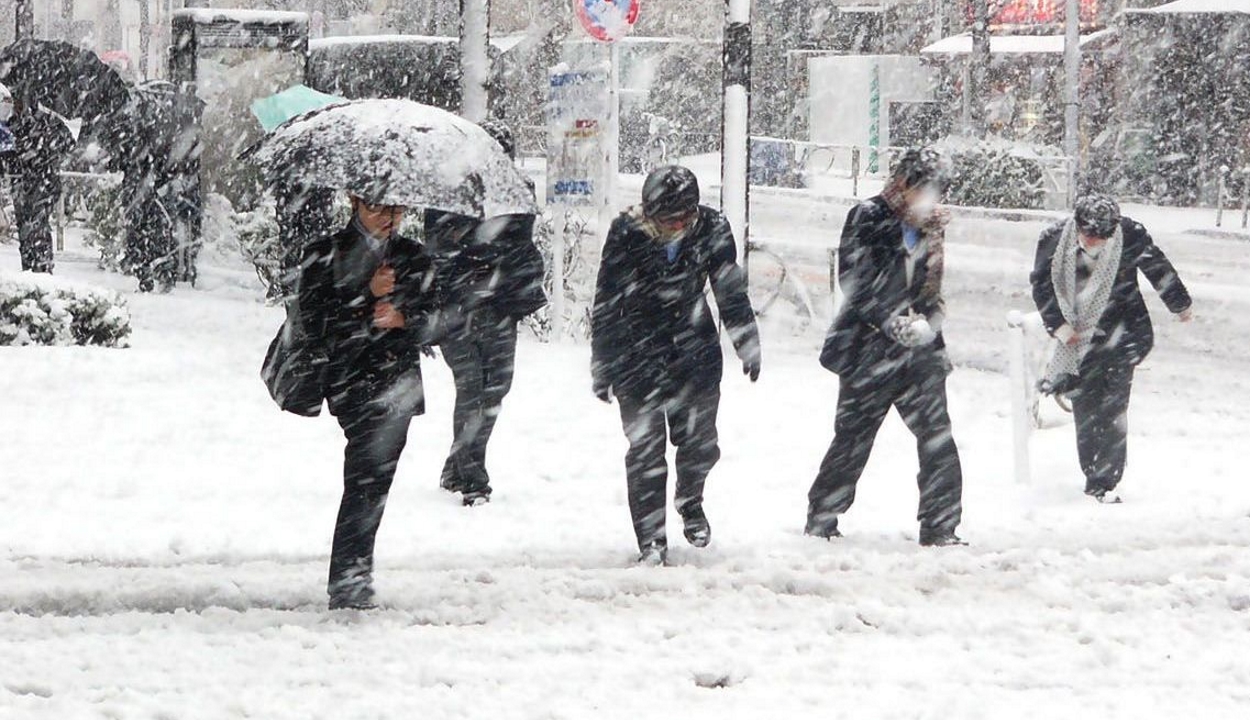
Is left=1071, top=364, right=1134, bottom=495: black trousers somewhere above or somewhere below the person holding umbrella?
below

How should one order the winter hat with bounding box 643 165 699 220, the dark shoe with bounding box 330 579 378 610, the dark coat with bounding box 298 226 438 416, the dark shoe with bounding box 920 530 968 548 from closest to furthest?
the dark coat with bounding box 298 226 438 416 → the dark shoe with bounding box 330 579 378 610 → the winter hat with bounding box 643 165 699 220 → the dark shoe with bounding box 920 530 968 548

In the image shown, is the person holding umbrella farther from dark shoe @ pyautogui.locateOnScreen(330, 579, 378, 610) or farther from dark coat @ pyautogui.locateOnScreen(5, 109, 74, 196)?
dark coat @ pyautogui.locateOnScreen(5, 109, 74, 196)

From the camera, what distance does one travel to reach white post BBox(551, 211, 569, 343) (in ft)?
46.8

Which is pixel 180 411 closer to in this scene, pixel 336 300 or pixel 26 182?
pixel 336 300

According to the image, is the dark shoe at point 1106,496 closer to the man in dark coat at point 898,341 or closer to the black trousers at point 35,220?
the man in dark coat at point 898,341

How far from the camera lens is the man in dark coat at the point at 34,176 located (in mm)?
17109

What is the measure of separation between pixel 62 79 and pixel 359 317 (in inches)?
482

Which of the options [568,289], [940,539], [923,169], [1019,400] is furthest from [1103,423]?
[568,289]

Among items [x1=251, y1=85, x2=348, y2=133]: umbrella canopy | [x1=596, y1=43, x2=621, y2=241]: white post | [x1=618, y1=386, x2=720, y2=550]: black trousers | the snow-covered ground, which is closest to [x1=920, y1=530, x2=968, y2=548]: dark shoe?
the snow-covered ground

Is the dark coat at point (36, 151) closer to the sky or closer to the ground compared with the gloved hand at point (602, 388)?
closer to the sky

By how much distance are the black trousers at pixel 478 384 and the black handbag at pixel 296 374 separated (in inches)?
89.7

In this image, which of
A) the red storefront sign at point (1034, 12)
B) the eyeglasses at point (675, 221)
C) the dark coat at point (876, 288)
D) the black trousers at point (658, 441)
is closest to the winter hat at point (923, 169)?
the dark coat at point (876, 288)

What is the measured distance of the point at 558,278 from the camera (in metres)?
14.5

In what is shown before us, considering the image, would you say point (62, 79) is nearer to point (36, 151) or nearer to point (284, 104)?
point (36, 151)
